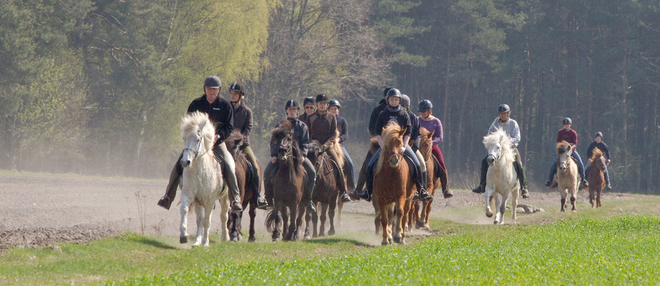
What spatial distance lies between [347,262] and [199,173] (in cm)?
367

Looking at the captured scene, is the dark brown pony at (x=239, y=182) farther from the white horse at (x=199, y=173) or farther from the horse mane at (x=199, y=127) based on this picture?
the horse mane at (x=199, y=127)

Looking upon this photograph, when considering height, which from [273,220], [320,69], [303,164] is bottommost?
[273,220]

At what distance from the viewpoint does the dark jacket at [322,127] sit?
1741 centimetres

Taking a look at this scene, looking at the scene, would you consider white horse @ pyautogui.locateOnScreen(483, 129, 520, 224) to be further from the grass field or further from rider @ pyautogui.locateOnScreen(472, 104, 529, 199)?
the grass field

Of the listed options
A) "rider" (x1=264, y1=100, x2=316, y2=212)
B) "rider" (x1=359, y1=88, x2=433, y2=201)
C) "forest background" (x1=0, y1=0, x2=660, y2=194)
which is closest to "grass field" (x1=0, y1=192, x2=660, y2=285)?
"rider" (x1=359, y1=88, x2=433, y2=201)

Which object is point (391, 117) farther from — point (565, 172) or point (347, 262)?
point (565, 172)

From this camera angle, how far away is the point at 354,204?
27.7 m

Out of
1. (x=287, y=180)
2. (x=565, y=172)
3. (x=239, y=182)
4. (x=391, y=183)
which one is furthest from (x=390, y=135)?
(x=565, y=172)

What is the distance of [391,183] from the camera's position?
554 inches

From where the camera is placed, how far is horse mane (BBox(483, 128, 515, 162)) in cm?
1895

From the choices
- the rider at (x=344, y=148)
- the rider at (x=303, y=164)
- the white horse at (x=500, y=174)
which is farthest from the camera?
the white horse at (x=500, y=174)

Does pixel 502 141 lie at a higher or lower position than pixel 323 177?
higher

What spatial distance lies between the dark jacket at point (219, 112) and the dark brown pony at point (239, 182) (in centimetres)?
53

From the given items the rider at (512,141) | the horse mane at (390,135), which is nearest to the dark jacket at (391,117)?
the horse mane at (390,135)
